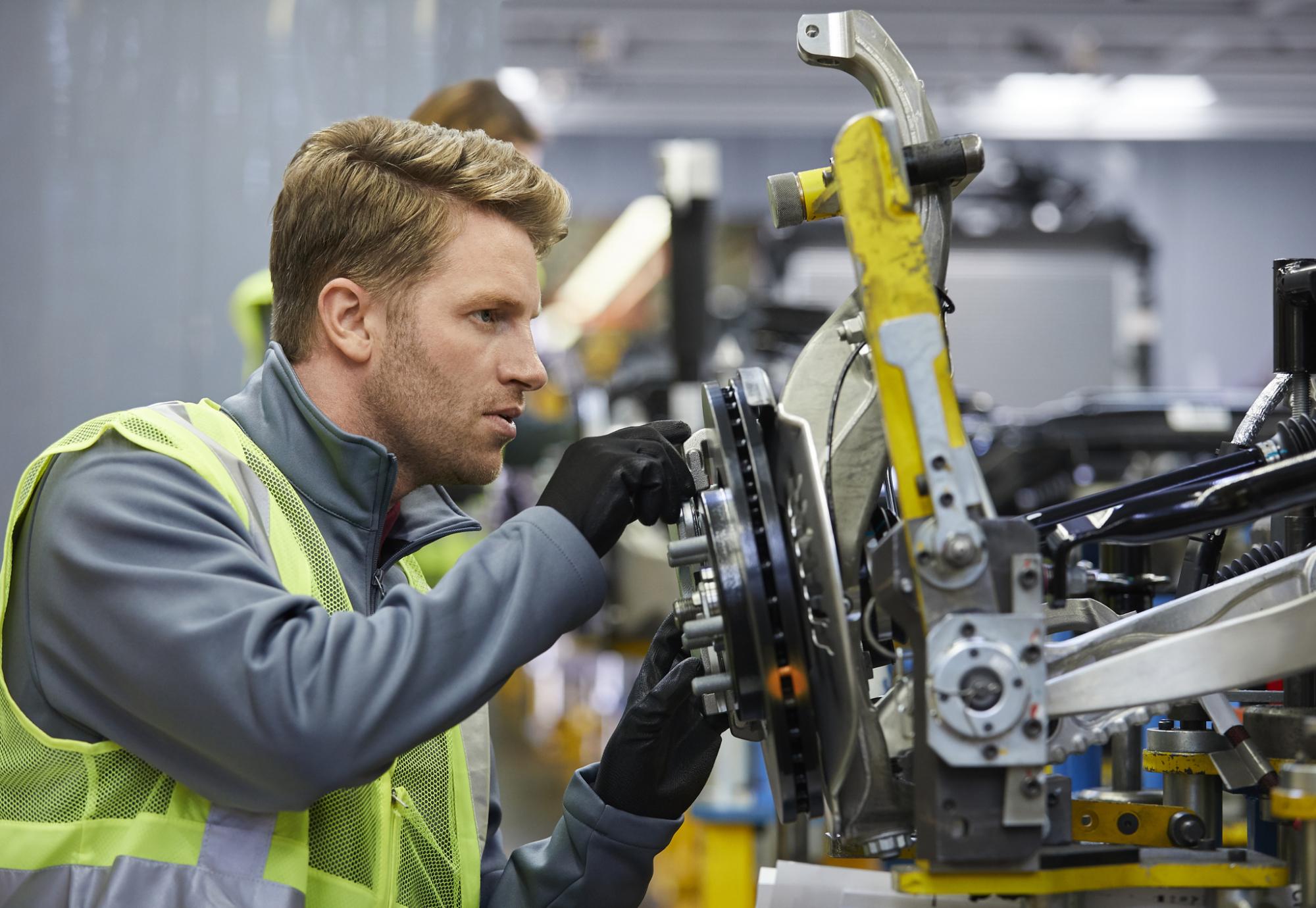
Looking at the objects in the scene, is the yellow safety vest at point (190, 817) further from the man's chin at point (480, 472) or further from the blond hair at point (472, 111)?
the blond hair at point (472, 111)

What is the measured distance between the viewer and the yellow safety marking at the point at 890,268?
1.01m

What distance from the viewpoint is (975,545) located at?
98 cm

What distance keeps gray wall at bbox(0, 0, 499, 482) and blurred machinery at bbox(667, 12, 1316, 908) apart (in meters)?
1.97

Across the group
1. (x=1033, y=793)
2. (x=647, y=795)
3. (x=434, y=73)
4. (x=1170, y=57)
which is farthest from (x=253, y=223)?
(x=1170, y=57)

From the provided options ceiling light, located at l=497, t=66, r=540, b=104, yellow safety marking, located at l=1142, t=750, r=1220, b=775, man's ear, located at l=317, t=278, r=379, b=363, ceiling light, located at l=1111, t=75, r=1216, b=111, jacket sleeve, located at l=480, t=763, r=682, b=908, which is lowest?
jacket sleeve, located at l=480, t=763, r=682, b=908

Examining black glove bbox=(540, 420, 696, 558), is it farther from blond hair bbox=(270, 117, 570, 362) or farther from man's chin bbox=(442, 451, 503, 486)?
blond hair bbox=(270, 117, 570, 362)

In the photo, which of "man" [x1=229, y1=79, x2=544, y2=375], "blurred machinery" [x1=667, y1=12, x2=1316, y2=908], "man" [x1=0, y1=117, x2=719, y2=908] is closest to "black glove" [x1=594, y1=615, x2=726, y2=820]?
"man" [x1=0, y1=117, x2=719, y2=908]

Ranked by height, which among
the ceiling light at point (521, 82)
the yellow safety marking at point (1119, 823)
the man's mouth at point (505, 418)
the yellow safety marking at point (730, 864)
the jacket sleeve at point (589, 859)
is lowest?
the yellow safety marking at point (730, 864)

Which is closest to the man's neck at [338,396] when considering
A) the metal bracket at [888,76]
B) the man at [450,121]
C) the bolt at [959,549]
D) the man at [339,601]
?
the man at [339,601]

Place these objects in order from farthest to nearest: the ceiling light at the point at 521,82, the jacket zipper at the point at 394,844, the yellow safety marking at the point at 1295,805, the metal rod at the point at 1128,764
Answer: the ceiling light at the point at 521,82
the metal rod at the point at 1128,764
the jacket zipper at the point at 394,844
the yellow safety marking at the point at 1295,805

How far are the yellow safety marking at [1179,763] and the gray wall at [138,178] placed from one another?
2235mm

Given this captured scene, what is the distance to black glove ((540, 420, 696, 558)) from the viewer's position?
4.13ft

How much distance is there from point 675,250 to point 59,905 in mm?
3333

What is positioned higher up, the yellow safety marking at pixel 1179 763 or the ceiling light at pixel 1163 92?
the ceiling light at pixel 1163 92
